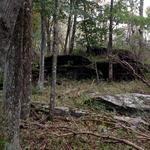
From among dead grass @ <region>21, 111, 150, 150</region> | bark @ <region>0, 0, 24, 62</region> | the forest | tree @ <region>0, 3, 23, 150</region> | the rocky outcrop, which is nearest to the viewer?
bark @ <region>0, 0, 24, 62</region>

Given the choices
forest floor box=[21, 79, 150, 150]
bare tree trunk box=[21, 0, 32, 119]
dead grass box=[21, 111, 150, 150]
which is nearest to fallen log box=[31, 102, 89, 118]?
forest floor box=[21, 79, 150, 150]

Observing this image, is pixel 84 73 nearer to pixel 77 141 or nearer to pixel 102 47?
pixel 102 47

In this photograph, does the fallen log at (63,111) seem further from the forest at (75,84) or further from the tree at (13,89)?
the tree at (13,89)

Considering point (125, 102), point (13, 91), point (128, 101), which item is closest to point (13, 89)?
point (13, 91)

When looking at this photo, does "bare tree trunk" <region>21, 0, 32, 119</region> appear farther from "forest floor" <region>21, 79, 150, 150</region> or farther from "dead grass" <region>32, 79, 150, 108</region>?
"dead grass" <region>32, 79, 150, 108</region>

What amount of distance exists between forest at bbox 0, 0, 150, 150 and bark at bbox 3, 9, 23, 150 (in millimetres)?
18

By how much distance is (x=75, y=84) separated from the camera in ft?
56.2

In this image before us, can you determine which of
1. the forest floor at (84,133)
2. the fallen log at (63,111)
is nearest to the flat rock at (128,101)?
the forest floor at (84,133)

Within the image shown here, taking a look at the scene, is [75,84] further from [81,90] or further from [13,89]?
[13,89]

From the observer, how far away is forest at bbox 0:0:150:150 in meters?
6.77

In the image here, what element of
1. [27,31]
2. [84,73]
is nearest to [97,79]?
[84,73]

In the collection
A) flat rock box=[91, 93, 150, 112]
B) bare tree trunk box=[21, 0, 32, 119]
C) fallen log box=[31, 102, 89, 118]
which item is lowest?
fallen log box=[31, 102, 89, 118]

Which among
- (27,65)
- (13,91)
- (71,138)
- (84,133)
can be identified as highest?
(27,65)

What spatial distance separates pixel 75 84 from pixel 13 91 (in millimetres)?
10363
